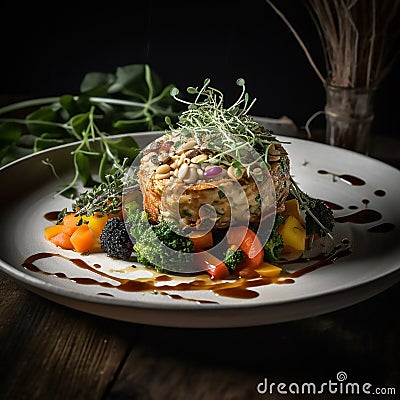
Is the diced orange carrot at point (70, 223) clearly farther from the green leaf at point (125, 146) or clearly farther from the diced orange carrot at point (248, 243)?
the green leaf at point (125, 146)

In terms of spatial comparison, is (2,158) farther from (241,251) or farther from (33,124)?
(241,251)

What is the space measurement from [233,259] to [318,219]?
52 centimetres

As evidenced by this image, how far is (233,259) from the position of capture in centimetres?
302

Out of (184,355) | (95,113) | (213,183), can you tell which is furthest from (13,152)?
(184,355)

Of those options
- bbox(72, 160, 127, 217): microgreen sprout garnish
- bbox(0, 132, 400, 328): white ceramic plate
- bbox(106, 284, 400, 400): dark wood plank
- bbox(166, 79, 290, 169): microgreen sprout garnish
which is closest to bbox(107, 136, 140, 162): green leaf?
bbox(0, 132, 400, 328): white ceramic plate

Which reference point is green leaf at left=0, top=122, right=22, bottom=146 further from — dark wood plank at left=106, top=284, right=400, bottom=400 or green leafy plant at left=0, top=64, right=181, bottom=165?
dark wood plank at left=106, top=284, right=400, bottom=400

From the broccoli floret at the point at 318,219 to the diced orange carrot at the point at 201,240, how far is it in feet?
1.52

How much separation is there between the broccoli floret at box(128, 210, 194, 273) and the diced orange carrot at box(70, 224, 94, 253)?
0.20 m

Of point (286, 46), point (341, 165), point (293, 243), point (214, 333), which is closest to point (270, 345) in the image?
→ point (214, 333)

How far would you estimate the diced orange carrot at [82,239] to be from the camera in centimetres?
323

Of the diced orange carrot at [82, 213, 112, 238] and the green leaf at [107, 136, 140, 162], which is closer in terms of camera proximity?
the diced orange carrot at [82, 213, 112, 238]

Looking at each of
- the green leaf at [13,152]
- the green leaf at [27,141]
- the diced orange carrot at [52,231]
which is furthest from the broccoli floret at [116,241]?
the green leaf at [27,141]

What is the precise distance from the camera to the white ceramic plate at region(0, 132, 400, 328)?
2518mm

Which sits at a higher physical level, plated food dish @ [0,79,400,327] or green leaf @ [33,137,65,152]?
plated food dish @ [0,79,400,327]
